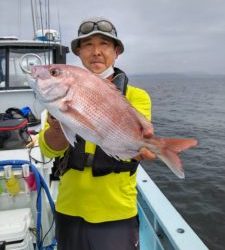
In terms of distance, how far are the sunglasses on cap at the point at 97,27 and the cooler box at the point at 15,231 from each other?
5.92ft

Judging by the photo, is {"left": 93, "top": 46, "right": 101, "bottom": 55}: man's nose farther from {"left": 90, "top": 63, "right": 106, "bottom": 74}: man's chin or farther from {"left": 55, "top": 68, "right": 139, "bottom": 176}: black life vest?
{"left": 55, "top": 68, "right": 139, "bottom": 176}: black life vest

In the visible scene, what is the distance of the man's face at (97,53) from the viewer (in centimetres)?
242

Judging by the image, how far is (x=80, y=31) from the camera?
252cm

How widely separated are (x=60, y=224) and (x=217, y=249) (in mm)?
5130

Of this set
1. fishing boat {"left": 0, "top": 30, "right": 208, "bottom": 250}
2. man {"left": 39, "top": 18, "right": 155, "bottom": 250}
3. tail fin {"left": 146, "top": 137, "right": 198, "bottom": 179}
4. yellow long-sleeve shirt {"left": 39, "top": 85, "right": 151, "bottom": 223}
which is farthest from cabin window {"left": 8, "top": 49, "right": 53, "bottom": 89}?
tail fin {"left": 146, "top": 137, "right": 198, "bottom": 179}

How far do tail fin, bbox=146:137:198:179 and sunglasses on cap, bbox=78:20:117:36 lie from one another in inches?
36.4

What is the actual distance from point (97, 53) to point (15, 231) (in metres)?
1.76

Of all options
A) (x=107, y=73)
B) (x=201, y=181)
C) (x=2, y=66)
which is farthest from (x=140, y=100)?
(x=201, y=181)

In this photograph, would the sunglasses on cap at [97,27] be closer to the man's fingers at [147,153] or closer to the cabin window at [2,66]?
the man's fingers at [147,153]

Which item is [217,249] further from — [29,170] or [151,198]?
[29,170]

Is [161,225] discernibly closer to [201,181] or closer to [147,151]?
[147,151]

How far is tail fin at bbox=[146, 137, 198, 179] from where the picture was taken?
196 cm

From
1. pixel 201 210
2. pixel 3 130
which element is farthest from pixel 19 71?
pixel 201 210

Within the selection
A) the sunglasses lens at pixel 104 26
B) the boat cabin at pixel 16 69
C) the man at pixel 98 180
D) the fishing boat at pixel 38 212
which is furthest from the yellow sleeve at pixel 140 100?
the boat cabin at pixel 16 69
